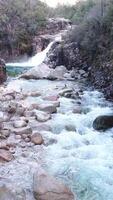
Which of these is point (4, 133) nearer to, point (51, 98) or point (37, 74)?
point (51, 98)

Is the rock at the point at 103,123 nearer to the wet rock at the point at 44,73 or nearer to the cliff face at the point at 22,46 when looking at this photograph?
the wet rock at the point at 44,73

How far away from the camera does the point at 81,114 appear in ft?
34.7

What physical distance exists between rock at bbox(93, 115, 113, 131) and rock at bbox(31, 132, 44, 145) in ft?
5.43

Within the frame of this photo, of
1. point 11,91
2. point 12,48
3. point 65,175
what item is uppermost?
point 65,175

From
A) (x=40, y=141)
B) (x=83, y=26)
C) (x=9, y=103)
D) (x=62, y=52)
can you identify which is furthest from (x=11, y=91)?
(x=62, y=52)

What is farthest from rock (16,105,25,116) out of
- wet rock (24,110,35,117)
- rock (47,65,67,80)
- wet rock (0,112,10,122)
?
rock (47,65,67,80)

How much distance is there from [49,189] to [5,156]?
1732 millimetres

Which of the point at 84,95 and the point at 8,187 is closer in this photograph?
the point at 8,187

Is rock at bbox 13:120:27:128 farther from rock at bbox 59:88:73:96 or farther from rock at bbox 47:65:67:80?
rock at bbox 47:65:67:80

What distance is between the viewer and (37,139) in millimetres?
8312

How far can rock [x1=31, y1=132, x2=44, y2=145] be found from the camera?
26.9ft

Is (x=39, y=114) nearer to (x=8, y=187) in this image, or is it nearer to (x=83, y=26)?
(x=8, y=187)

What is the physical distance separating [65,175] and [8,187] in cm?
117

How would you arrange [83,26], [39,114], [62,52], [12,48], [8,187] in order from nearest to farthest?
[8,187] < [39,114] < [83,26] < [62,52] < [12,48]
